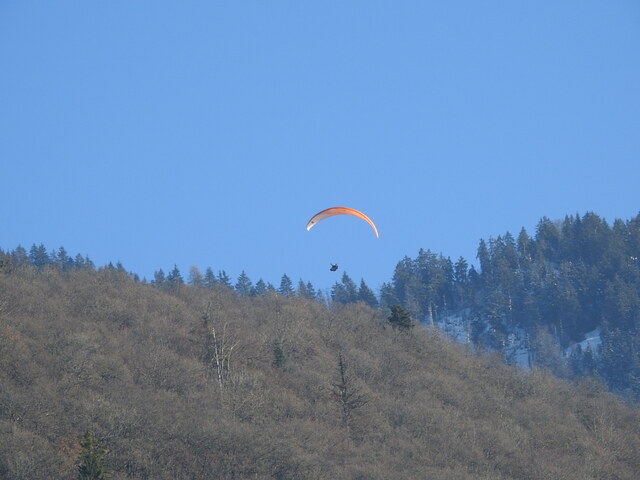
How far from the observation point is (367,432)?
56812 millimetres

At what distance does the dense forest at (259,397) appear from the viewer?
1939 inches

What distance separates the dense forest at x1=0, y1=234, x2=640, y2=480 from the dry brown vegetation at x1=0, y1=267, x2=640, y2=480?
11cm

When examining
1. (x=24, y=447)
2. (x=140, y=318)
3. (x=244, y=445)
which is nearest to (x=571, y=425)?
(x=244, y=445)

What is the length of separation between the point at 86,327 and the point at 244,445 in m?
16.4

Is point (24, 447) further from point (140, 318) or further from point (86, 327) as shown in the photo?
point (140, 318)

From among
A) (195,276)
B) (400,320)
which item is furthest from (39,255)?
(400,320)

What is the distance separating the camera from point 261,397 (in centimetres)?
5791

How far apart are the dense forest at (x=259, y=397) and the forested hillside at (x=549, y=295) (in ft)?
81.7

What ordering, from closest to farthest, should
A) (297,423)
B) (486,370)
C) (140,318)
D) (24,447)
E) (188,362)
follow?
(24,447), (297,423), (188,362), (140,318), (486,370)

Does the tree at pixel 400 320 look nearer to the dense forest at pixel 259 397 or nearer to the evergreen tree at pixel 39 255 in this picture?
the dense forest at pixel 259 397

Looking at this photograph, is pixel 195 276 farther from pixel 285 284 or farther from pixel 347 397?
pixel 347 397

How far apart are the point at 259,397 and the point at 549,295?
5655 cm

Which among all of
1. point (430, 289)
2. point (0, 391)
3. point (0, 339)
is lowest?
point (0, 391)

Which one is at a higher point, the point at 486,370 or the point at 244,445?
the point at 486,370
